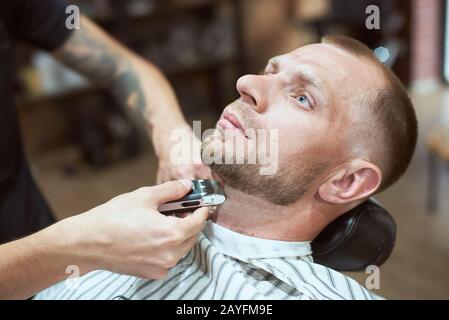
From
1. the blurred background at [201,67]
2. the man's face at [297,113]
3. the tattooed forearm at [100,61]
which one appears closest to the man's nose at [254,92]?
the man's face at [297,113]

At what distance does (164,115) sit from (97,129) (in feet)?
7.83

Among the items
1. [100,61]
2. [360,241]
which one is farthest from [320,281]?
[100,61]

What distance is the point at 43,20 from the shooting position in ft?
4.53

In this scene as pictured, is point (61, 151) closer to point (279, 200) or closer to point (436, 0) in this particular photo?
point (279, 200)

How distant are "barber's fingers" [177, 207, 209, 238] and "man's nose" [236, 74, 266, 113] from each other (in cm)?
22

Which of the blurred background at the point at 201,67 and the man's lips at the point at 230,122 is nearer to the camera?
the man's lips at the point at 230,122

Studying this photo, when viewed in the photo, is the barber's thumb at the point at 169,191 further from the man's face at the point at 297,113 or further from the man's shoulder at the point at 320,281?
the man's shoulder at the point at 320,281

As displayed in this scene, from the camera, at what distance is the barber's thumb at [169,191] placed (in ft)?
2.88

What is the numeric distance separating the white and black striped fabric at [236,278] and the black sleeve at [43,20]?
0.66m

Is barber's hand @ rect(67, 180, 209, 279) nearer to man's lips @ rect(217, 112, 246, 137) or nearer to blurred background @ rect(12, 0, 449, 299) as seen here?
man's lips @ rect(217, 112, 246, 137)

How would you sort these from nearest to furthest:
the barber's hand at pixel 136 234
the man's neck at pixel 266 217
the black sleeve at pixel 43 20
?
the barber's hand at pixel 136 234, the man's neck at pixel 266 217, the black sleeve at pixel 43 20

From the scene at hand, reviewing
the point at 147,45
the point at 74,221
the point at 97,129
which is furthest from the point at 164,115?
the point at 147,45

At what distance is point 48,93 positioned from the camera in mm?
3520

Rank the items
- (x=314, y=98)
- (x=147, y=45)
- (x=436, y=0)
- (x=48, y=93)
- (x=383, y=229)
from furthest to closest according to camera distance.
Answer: (x=436, y=0)
(x=147, y=45)
(x=48, y=93)
(x=383, y=229)
(x=314, y=98)
